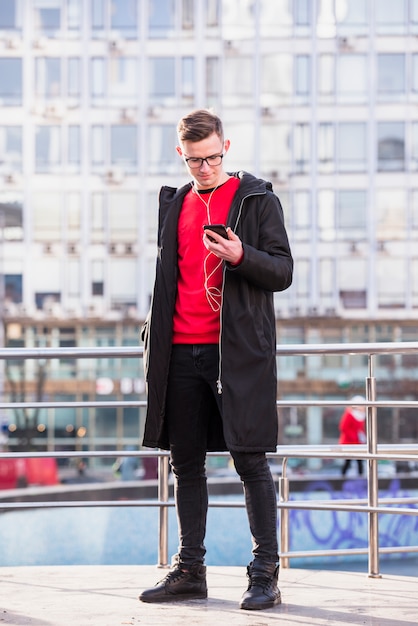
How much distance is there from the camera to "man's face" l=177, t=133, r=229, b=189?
3.47 metres

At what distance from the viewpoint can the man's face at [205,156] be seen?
3475 millimetres

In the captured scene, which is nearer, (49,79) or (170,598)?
(170,598)

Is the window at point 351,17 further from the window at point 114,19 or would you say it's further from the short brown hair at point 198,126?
the short brown hair at point 198,126

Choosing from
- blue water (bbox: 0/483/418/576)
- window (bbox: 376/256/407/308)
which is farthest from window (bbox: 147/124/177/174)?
blue water (bbox: 0/483/418/576)

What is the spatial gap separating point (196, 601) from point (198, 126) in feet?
5.17

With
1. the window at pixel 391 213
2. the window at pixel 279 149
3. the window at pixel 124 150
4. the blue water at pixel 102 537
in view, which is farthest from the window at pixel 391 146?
the blue water at pixel 102 537

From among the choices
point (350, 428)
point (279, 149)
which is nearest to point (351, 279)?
point (279, 149)

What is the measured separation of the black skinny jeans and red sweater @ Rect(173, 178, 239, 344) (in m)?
0.06

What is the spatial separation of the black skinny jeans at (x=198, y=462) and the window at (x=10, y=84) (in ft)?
130

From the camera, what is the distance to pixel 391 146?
133 feet

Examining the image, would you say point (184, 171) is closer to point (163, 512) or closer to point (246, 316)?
point (163, 512)

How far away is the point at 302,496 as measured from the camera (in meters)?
20.5

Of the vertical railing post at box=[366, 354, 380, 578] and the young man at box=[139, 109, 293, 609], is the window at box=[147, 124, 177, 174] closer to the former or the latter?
the vertical railing post at box=[366, 354, 380, 578]

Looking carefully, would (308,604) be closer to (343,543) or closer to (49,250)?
(343,543)
